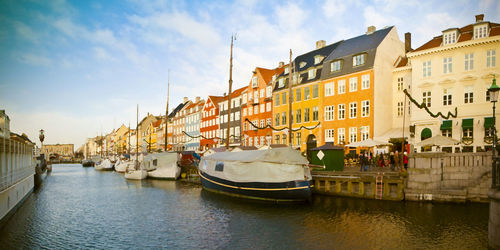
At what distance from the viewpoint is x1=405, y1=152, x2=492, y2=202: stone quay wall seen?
2355cm

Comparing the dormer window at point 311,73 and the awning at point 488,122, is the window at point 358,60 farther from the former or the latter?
the awning at point 488,122

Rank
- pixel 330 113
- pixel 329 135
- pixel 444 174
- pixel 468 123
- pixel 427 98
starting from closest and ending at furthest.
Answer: pixel 444 174 < pixel 468 123 < pixel 427 98 < pixel 329 135 < pixel 330 113

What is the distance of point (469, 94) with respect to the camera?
3491 cm

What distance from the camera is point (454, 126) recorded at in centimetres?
3522

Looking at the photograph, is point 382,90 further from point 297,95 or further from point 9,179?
point 9,179

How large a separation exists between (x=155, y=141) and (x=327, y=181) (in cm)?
10110

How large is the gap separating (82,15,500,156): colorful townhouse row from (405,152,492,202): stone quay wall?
10310 mm

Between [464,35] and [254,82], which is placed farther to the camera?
[254,82]

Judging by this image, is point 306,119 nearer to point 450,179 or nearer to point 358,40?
point 358,40

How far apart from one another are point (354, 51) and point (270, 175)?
96.6 ft

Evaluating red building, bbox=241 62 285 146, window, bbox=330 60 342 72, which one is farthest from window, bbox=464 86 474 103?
red building, bbox=241 62 285 146

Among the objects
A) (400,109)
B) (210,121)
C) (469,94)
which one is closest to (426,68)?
(469,94)

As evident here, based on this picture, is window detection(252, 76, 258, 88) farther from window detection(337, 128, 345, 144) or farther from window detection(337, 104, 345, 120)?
window detection(337, 128, 345, 144)

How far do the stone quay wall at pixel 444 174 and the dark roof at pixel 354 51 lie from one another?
21.6m
